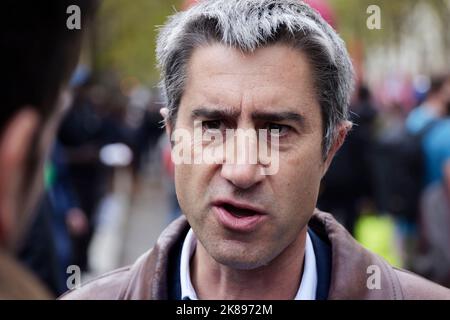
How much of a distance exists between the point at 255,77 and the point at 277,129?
136 millimetres

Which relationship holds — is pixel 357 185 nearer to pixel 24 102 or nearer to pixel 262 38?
pixel 262 38

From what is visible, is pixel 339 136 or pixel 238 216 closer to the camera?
pixel 238 216

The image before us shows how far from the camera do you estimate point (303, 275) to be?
207 cm

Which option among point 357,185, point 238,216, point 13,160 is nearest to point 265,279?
point 238,216

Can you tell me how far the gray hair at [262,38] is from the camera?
188 cm

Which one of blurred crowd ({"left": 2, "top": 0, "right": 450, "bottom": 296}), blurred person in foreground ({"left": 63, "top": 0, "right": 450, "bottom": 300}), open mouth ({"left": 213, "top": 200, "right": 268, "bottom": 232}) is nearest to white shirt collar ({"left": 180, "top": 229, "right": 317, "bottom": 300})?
blurred person in foreground ({"left": 63, "top": 0, "right": 450, "bottom": 300})

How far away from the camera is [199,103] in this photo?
1.95 meters

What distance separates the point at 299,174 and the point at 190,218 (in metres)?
0.28

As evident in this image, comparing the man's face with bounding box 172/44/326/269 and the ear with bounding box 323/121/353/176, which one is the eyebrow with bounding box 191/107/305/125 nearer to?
the man's face with bounding box 172/44/326/269

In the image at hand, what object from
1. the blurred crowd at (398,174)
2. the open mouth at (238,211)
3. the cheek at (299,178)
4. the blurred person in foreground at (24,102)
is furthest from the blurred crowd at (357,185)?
the blurred person in foreground at (24,102)

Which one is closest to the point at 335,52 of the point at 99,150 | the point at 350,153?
the point at 350,153

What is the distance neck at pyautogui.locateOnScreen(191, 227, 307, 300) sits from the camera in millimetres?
2059

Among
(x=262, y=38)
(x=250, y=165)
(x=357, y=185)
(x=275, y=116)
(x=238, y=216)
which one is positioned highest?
(x=262, y=38)

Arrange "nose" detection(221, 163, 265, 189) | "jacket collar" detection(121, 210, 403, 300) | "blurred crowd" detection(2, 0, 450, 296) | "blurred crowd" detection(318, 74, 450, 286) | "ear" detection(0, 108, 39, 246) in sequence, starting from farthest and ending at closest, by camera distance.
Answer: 1. "blurred crowd" detection(318, 74, 450, 286)
2. "blurred crowd" detection(2, 0, 450, 296)
3. "jacket collar" detection(121, 210, 403, 300)
4. "nose" detection(221, 163, 265, 189)
5. "ear" detection(0, 108, 39, 246)
